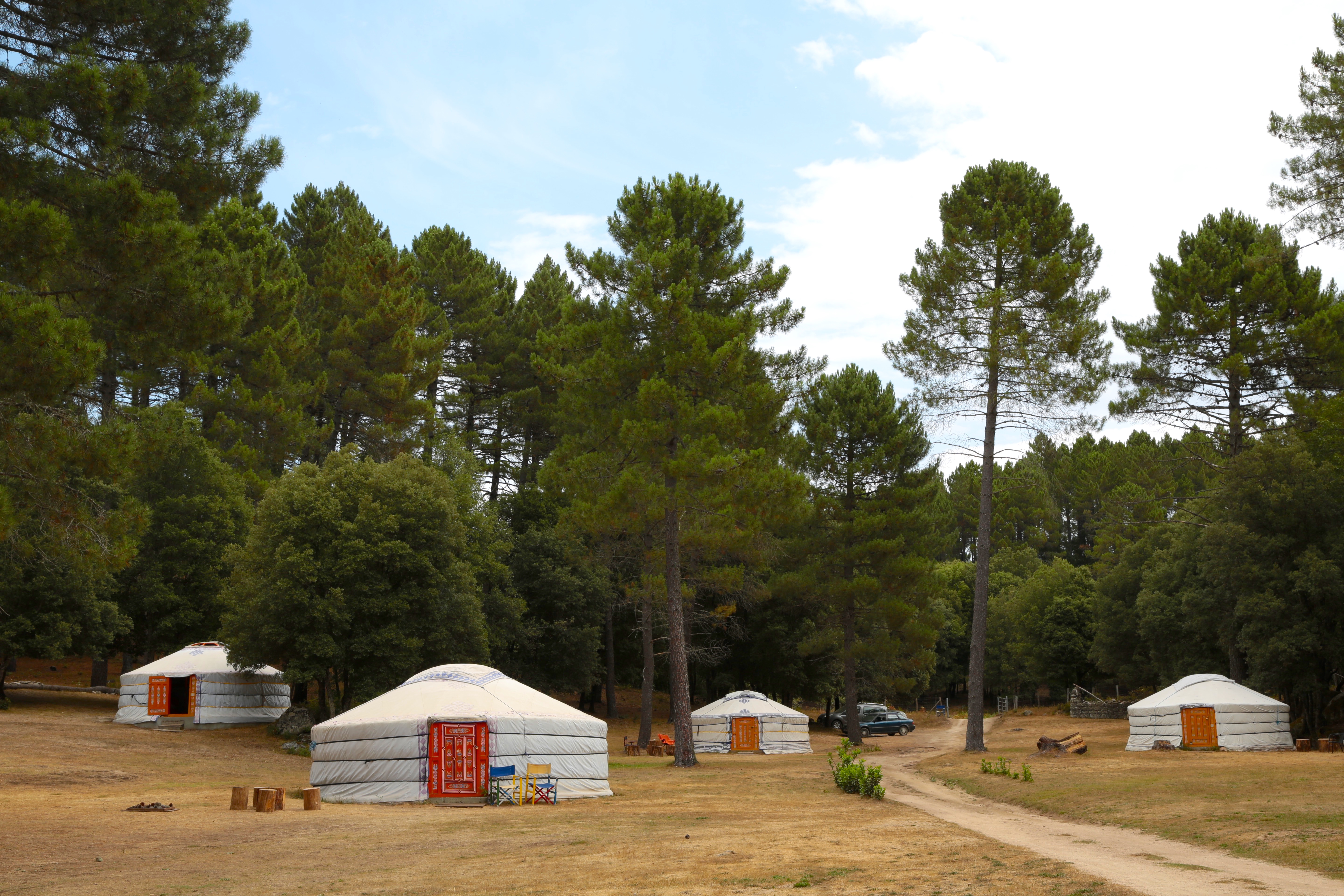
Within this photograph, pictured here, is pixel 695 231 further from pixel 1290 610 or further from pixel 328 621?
pixel 1290 610

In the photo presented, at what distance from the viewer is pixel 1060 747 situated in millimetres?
22188

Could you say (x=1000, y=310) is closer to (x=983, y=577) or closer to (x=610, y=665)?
(x=983, y=577)

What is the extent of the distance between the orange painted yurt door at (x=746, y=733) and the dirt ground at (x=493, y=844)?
34.2 feet

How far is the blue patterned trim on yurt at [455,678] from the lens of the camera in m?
16.7

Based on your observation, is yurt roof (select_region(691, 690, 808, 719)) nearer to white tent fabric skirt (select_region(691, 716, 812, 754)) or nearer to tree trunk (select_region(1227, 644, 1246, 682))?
white tent fabric skirt (select_region(691, 716, 812, 754))

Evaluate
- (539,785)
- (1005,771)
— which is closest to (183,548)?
(539,785)

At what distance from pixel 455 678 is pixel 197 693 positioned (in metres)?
13.0

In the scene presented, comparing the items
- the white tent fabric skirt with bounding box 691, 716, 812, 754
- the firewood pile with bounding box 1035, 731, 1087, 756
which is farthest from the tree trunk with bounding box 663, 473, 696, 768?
the firewood pile with bounding box 1035, 731, 1087, 756

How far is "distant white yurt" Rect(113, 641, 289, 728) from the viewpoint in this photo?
84.4ft

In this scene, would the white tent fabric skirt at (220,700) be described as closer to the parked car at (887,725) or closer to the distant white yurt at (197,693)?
the distant white yurt at (197,693)

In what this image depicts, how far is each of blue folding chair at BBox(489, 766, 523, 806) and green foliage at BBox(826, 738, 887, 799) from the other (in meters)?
5.13

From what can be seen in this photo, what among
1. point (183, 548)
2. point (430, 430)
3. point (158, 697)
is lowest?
point (158, 697)

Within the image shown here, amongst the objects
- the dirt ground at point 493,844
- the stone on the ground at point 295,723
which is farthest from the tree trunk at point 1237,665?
the stone on the ground at point 295,723

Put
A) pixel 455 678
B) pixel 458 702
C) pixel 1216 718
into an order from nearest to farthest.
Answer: pixel 458 702 → pixel 455 678 → pixel 1216 718
